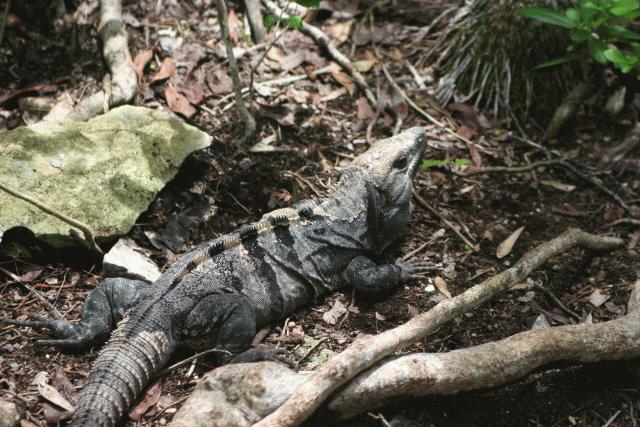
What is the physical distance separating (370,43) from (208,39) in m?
1.85

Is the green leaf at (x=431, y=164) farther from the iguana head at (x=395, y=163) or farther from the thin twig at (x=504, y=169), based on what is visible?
the iguana head at (x=395, y=163)

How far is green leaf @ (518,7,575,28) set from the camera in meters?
5.52

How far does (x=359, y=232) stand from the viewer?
5492 millimetres

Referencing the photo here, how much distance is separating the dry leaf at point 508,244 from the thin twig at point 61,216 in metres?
3.25

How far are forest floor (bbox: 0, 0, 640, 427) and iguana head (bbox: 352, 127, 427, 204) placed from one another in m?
0.37

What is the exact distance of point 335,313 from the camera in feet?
17.0

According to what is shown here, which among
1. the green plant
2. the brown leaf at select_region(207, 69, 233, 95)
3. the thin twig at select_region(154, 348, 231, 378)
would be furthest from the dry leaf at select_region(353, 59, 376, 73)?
the thin twig at select_region(154, 348, 231, 378)

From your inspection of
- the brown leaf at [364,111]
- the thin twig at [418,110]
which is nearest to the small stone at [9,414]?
the brown leaf at [364,111]

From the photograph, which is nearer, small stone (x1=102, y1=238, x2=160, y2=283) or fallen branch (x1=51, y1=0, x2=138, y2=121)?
small stone (x1=102, y1=238, x2=160, y2=283)

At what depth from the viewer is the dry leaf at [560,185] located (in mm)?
6191

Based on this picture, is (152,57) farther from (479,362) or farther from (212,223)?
(479,362)

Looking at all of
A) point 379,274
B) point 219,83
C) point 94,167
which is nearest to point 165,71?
point 219,83

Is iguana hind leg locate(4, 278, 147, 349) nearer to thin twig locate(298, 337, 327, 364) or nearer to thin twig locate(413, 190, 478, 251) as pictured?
thin twig locate(298, 337, 327, 364)

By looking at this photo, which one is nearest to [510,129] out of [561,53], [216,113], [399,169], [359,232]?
[561,53]
